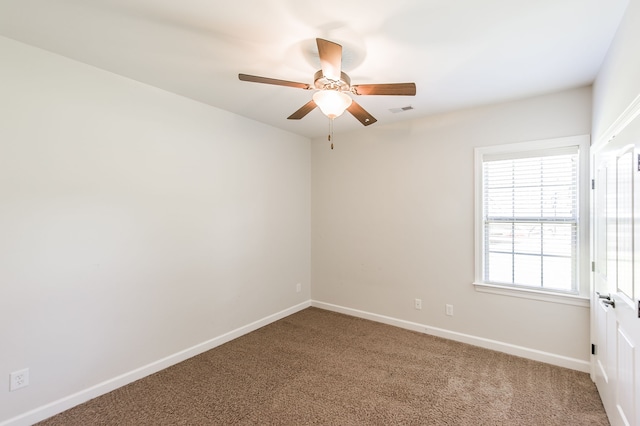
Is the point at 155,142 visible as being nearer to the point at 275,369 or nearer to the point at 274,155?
the point at 274,155

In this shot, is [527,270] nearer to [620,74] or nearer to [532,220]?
[532,220]

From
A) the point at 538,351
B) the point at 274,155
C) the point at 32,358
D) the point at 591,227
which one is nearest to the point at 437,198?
the point at 591,227

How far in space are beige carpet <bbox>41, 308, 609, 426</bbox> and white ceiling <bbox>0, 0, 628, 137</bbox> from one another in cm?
260

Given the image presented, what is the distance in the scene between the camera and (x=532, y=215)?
300cm

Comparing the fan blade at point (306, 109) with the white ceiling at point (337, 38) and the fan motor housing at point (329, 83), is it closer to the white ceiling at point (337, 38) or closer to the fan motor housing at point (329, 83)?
the fan motor housing at point (329, 83)

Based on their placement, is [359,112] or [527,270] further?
[527,270]

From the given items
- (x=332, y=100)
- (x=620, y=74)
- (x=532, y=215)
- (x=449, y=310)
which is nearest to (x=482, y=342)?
(x=449, y=310)

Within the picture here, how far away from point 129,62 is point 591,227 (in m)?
4.03

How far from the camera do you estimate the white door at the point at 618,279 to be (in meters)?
1.56

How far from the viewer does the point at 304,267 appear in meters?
4.57

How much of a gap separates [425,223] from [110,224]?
10.5 feet

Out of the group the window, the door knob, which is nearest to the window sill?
the window

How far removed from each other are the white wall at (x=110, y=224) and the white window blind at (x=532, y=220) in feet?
8.96

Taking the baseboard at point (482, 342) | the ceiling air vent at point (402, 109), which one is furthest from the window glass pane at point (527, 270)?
the ceiling air vent at point (402, 109)
